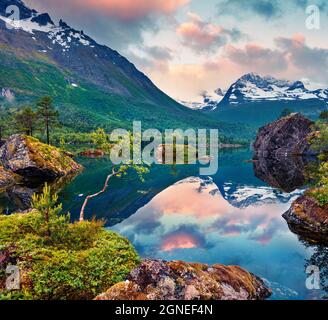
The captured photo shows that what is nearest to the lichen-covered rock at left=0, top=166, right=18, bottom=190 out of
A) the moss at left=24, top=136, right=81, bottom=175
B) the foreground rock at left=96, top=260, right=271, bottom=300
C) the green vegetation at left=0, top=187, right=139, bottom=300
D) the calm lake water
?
the moss at left=24, top=136, right=81, bottom=175

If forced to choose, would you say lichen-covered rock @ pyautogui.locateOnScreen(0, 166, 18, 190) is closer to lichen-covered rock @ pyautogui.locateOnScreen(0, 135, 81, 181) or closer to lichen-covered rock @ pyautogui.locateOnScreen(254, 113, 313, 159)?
lichen-covered rock @ pyautogui.locateOnScreen(0, 135, 81, 181)

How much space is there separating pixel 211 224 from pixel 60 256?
2033 cm

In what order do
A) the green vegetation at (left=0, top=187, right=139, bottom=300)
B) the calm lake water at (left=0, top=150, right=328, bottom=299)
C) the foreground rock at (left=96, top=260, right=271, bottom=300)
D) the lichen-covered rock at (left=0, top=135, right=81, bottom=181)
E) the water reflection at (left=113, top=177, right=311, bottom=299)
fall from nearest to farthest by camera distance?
the foreground rock at (left=96, top=260, right=271, bottom=300) → the green vegetation at (left=0, top=187, right=139, bottom=300) → the water reflection at (left=113, top=177, right=311, bottom=299) → the calm lake water at (left=0, top=150, right=328, bottom=299) → the lichen-covered rock at (left=0, top=135, right=81, bottom=181)

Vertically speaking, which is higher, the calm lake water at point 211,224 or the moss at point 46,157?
the moss at point 46,157

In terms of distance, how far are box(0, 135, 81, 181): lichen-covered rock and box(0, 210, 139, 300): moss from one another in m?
39.5

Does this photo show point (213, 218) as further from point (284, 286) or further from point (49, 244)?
point (49, 244)

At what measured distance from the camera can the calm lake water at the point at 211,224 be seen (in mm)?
22094

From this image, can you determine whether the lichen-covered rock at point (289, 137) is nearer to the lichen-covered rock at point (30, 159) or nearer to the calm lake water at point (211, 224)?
the calm lake water at point (211, 224)

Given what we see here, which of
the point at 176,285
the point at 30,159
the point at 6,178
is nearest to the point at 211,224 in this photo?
the point at 176,285

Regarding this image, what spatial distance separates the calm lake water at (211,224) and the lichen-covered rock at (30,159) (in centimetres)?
590

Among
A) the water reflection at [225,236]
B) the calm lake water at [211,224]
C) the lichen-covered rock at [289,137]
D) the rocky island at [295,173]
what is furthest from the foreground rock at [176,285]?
the lichen-covered rock at [289,137]

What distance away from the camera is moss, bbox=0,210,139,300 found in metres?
13.5

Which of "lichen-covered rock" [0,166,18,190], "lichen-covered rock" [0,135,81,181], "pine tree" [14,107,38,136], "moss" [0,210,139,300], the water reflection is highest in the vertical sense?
"pine tree" [14,107,38,136]
